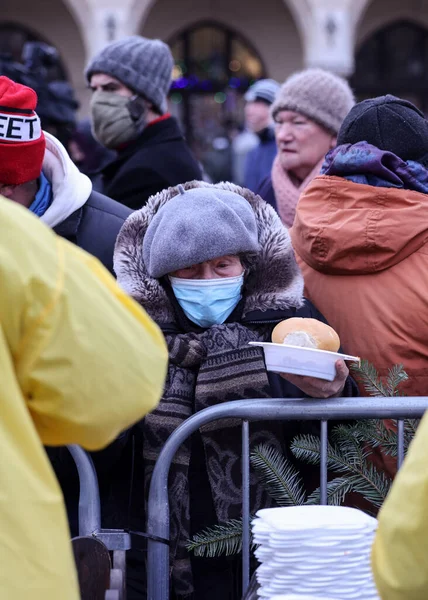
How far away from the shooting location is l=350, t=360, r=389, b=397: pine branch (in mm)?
2807

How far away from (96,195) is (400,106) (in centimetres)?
102

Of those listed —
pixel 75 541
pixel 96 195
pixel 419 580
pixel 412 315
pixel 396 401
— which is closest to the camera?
pixel 419 580

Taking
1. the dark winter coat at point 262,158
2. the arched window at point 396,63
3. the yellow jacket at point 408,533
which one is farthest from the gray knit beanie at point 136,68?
the arched window at point 396,63

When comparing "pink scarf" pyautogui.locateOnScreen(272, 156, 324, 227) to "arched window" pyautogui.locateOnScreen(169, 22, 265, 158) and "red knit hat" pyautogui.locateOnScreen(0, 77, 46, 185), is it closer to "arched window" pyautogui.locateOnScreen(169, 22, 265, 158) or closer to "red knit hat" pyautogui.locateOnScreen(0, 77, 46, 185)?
"red knit hat" pyautogui.locateOnScreen(0, 77, 46, 185)

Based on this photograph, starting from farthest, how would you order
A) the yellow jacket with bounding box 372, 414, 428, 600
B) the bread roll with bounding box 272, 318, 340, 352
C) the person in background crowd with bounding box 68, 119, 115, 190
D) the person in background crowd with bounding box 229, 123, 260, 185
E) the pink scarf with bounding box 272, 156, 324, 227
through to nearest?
the person in background crowd with bounding box 229, 123, 260, 185
the person in background crowd with bounding box 68, 119, 115, 190
the pink scarf with bounding box 272, 156, 324, 227
the bread roll with bounding box 272, 318, 340, 352
the yellow jacket with bounding box 372, 414, 428, 600

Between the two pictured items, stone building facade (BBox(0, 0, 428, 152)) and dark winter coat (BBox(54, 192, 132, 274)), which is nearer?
dark winter coat (BBox(54, 192, 132, 274))

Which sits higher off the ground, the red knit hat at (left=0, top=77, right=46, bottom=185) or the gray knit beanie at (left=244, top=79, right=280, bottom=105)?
the red knit hat at (left=0, top=77, right=46, bottom=185)

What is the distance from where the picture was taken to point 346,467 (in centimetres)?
279

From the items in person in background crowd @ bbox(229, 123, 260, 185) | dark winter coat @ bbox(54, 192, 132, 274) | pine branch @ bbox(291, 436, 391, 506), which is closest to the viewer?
pine branch @ bbox(291, 436, 391, 506)

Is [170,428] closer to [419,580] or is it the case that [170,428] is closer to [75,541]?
[75,541]

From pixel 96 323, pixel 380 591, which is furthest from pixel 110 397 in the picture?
pixel 380 591

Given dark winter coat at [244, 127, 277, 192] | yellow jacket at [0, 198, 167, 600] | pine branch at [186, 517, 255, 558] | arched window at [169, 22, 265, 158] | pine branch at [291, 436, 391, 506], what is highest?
yellow jacket at [0, 198, 167, 600]

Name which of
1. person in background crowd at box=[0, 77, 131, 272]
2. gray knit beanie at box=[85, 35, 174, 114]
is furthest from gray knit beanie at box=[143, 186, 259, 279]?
gray knit beanie at box=[85, 35, 174, 114]

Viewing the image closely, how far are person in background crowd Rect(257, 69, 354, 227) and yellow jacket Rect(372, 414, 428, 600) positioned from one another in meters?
2.85
